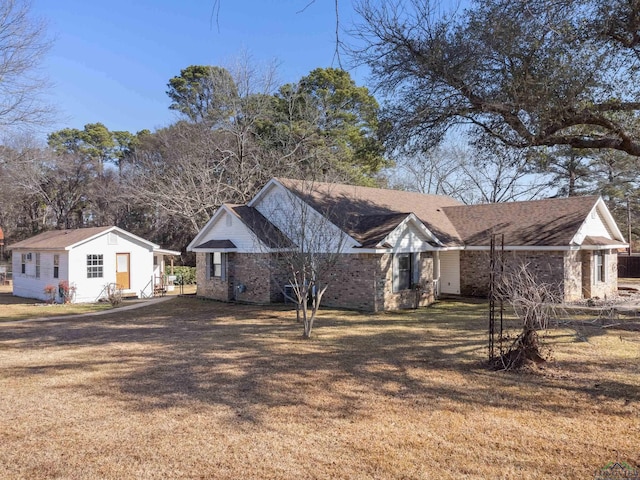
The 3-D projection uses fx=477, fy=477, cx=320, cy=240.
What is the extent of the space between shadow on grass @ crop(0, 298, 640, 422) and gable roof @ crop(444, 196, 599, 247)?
5.95 m

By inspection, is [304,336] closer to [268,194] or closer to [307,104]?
[268,194]

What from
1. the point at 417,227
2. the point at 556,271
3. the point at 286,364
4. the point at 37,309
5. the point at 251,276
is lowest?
the point at 37,309

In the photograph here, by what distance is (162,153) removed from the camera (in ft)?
124

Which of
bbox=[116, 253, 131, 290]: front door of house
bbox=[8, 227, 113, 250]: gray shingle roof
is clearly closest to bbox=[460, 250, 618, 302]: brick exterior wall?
bbox=[116, 253, 131, 290]: front door of house

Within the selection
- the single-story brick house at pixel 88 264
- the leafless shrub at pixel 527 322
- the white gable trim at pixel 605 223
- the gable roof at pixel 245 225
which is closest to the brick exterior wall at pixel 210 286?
the gable roof at pixel 245 225

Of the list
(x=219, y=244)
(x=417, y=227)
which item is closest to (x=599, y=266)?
(x=417, y=227)

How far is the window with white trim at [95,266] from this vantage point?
22.0 meters

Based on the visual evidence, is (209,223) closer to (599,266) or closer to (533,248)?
(533,248)

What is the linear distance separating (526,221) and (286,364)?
51.9 ft

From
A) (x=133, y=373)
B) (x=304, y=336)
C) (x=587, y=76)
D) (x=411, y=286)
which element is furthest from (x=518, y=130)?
(x=133, y=373)

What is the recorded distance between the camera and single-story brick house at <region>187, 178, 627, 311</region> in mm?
17312

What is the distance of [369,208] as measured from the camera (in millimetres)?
20844

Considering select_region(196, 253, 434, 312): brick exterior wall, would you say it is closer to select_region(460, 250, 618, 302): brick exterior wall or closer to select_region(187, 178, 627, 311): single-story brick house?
select_region(187, 178, 627, 311): single-story brick house

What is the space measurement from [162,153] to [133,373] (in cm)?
3205
